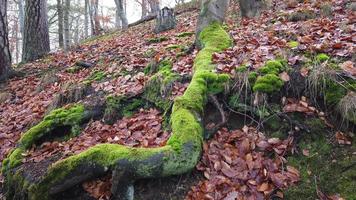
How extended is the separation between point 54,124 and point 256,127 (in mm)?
2931

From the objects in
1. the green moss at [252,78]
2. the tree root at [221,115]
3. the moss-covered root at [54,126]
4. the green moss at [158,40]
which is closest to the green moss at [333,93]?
the green moss at [252,78]

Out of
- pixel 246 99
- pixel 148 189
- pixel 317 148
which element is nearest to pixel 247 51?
pixel 246 99

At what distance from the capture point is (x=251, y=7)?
809 centimetres

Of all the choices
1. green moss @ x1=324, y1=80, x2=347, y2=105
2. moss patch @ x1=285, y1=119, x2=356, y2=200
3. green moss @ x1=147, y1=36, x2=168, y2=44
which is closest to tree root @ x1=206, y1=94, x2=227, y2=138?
moss patch @ x1=285, y1=119, x2=356, y2=200

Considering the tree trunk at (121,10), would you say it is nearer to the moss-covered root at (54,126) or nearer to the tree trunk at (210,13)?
the tree trunk at (210,13)

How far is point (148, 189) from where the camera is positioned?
339 cm

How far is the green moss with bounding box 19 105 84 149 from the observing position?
471 centimetres

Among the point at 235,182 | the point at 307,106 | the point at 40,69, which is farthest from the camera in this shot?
the point at 40,69

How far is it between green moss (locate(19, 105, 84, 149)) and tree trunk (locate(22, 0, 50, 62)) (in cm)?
616

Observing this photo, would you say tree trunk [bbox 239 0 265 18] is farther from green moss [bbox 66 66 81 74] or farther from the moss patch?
the moss patch

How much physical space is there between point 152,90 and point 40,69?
214 inches

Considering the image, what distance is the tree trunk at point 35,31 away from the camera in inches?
399

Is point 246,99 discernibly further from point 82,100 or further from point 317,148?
point 82,100

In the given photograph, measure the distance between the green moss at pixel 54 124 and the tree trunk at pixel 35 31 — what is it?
616cm
